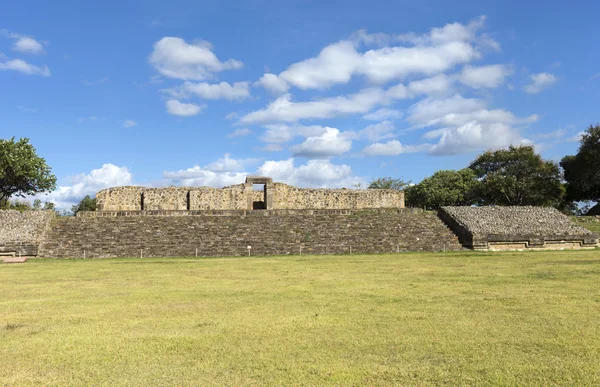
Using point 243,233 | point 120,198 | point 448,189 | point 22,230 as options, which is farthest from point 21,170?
point 448,189

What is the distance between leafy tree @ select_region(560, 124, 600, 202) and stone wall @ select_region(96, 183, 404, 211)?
17863 millimetres

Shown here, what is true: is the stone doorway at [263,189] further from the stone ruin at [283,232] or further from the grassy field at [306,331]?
the grassy field at [306,331]

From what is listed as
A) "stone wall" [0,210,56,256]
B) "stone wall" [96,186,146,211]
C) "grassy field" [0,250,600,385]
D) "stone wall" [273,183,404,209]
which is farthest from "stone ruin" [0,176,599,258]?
"grassy field" [0,250,600,385]

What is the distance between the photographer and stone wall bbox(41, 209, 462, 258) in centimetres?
1964

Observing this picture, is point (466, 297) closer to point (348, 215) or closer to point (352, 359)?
point (352, 359)

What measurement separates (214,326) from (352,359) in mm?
2244

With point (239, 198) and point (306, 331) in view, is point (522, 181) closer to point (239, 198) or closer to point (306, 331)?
point (239, 198)

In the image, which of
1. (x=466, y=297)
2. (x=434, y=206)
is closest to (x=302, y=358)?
(x=466, y=297)

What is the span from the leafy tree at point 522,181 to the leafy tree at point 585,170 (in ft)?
5.30

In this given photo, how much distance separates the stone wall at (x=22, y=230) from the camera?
18.4 m

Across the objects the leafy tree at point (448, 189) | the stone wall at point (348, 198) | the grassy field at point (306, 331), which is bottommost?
the grassy field at point (306, 331)

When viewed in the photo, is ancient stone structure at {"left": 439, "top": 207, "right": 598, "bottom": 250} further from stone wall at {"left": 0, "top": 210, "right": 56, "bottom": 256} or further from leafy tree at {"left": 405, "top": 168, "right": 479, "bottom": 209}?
leafy tree at {"left": 405, "top": 168, "right": 479, "bottom": 209}

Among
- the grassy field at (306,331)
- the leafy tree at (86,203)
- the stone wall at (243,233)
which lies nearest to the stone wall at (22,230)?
the stone wall at (243,233)

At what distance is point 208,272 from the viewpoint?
503 inches
